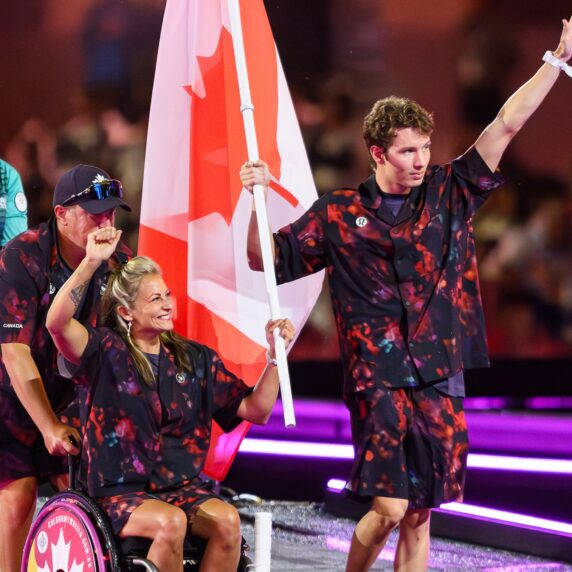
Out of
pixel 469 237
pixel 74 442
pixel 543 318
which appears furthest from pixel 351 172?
pixel 74 442

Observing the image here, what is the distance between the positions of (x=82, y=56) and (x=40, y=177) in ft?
2.44

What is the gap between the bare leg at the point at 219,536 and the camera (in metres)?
3.14

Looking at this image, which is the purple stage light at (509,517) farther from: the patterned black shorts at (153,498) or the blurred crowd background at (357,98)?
the patterned black shorts at (153,498)

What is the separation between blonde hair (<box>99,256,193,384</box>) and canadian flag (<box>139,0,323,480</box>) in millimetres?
985

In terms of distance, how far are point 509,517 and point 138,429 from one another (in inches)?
89.0

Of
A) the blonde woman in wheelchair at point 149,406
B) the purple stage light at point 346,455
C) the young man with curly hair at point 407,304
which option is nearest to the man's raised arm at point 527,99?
the young man with curly hair at point 407,304

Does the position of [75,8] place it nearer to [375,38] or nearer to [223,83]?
[375,38]

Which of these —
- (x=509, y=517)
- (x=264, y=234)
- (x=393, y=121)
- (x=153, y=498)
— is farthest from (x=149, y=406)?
(x=509, y=517)

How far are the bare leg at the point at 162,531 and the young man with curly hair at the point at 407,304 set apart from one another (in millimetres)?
569

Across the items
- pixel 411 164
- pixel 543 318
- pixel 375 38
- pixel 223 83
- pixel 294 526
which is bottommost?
pixel 294 526

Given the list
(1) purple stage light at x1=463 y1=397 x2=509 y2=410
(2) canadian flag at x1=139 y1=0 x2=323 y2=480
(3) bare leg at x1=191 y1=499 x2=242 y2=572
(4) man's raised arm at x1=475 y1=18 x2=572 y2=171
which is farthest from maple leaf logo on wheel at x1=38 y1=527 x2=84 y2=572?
(1) purple stage light at x1=463 y1=397 x2=509 y2=410

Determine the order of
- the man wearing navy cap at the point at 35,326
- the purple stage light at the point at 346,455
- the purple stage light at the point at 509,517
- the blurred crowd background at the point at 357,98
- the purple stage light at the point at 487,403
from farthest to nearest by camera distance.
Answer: the purple stage light at the point at 487,403 < the blurred crowd background at the point at 357,98 < the purple stage light at the point at 346,455 < the purple stage light at the point at 509,517 < the man wearing navy cap at the point at 35,326

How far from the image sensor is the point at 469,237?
3506 millimetres

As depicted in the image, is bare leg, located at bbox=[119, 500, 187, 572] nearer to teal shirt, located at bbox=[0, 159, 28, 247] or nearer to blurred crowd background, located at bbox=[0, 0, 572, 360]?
teal shirt, located at bbox=[0, 159, 28, 247]
